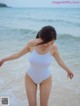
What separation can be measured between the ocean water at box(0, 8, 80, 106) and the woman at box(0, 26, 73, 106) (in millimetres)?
1047

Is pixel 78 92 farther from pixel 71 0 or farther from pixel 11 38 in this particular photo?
pixel 11 38

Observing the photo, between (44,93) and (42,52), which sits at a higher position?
(42,52)

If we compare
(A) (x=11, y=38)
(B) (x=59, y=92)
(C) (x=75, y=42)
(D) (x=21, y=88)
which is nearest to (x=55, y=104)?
(B) (x=59, y=92)

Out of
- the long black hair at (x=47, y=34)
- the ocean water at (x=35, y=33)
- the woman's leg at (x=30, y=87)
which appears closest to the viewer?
the long black hair at (x=47, y=34)

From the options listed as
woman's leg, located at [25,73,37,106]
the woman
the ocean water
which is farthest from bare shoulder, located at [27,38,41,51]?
the ocean water

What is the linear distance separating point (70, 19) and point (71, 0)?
0.43 metres

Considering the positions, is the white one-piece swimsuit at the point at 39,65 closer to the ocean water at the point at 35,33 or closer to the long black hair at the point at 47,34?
the long black hair at the point at 47,34

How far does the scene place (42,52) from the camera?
210 centimetres

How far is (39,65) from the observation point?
2.12 metres

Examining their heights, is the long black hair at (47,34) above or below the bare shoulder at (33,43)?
above

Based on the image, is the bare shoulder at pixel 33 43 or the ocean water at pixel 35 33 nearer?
the bare shoulder at pixel 33 43

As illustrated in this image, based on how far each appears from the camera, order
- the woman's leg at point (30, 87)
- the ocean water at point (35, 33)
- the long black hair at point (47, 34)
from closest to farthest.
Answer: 1. the long black hair at point (47, 34)
2. the woman's leg at point (30, 87)
3. the ocean water at point (35, 33)

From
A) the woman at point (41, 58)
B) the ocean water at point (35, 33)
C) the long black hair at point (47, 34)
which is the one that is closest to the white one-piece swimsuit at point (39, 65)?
the woman at point (41, 58)

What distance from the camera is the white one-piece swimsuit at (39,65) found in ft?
6.84
